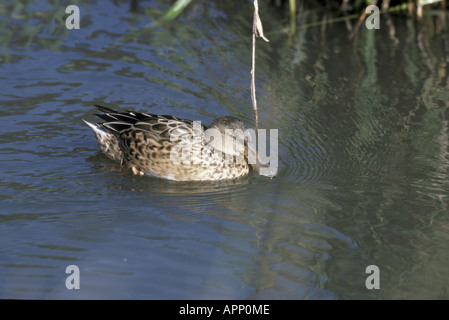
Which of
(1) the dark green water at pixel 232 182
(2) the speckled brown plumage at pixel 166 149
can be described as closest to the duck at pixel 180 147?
(2) the speckled brown plumage at pixel 166 149

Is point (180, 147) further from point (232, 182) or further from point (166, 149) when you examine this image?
point (232, 182)

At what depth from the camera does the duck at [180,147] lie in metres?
6.79

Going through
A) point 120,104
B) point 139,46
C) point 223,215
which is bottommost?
point 223,215

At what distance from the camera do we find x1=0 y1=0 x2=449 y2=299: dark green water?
5078 mm

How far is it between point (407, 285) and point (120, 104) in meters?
4.31

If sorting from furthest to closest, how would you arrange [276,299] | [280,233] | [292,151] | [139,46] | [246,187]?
[139,46], [292,151], [246,187], [280,233], [276,299]

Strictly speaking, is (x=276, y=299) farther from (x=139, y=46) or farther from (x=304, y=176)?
(x=139, y=46)

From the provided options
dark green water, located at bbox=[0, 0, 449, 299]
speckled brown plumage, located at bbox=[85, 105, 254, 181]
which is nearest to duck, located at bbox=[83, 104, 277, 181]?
speckled brown plumage, located at bbox=[85, 105, 254, 181]

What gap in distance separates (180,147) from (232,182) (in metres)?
0.61

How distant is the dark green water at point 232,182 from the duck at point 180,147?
0.61 feet

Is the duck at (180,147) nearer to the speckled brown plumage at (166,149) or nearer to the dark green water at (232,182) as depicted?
the speckled brown plumage at (166,149)

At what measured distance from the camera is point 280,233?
18.6 feet

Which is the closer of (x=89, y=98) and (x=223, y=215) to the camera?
(x=223, y=215)

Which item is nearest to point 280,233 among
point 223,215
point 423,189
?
point 223,215
